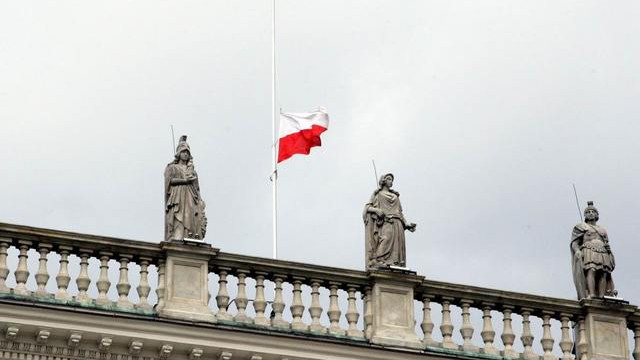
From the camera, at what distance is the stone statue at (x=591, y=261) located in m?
32.5

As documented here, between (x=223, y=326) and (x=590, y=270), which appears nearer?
(x=223, y=326)

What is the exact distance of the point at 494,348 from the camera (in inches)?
1246

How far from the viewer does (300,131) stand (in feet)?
113

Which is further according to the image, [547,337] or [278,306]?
[547,337]

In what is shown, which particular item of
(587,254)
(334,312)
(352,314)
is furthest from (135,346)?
(587,254)

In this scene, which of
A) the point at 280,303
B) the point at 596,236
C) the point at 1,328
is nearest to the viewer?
the point at 1,328

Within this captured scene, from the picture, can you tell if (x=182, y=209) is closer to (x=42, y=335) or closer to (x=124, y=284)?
(x=124, y=284)

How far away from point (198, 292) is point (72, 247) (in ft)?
5.85

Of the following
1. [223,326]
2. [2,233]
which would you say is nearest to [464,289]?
[223,326]

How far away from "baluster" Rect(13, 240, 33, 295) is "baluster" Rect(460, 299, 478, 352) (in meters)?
6.25

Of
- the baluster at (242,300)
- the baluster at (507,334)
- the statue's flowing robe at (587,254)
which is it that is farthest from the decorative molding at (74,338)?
the statue's flowing robe at (587,254)

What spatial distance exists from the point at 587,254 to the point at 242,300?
17.8 feet

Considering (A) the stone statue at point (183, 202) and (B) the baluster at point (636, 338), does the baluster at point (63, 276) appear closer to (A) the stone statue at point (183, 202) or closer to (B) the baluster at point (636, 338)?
(A) the stone statue at point (183, 202)

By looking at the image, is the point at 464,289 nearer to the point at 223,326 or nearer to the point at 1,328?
the point at 223,326
